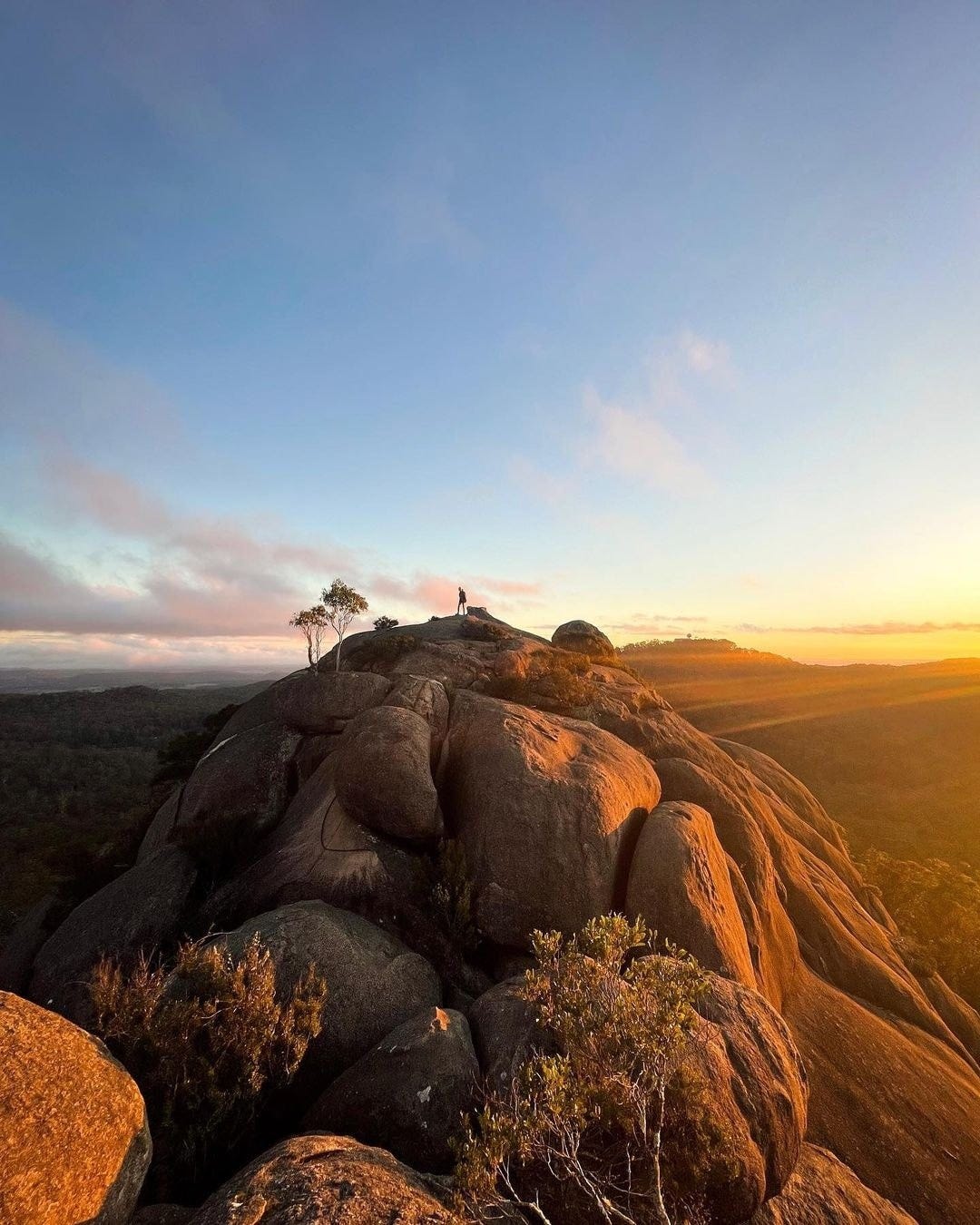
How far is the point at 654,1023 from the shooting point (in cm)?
817

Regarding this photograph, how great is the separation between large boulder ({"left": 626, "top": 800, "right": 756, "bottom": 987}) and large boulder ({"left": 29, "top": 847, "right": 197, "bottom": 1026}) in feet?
47.8

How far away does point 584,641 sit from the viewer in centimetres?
A: 4038

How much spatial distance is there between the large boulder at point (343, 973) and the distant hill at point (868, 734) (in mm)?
60471

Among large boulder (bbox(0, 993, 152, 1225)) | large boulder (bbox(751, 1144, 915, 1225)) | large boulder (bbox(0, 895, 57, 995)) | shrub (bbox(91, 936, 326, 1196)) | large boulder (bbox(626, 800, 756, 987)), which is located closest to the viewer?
large boulder (bbox(0, 993, 152, 1225))

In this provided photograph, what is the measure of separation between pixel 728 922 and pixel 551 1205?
10919 mm

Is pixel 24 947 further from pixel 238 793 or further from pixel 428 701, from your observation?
pixel 428 701

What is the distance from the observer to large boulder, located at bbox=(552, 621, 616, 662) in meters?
39.6

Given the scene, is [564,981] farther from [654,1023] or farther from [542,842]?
[542,842]

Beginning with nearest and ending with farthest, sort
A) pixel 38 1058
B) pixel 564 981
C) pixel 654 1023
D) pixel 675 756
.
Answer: pixel 38 1058, pixel 654 1023, pixel 564 981, pixel 675 756

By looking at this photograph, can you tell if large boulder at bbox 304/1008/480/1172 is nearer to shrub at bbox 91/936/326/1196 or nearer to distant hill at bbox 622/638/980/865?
shrub at bbox 91/936/326/1196

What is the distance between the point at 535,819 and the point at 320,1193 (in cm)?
1127

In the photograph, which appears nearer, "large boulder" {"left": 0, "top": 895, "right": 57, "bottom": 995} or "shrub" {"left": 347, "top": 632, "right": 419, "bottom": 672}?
"large boulder" {"left": 0, "top": 895, "right": 57, "bottom": 995}

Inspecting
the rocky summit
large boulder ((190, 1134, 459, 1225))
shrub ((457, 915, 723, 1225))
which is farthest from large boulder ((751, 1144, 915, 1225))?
large boulder ((190, 1134, 459, 1225))

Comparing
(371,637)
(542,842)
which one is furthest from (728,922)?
(371,637)
